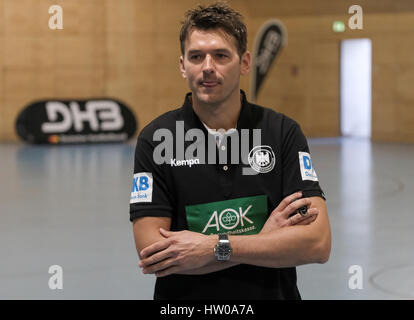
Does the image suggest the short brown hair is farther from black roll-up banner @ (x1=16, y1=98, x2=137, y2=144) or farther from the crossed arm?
black roll-up banner @ (x1=16, y1=98, x2=137, y2=144)

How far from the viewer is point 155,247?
7.96 feet

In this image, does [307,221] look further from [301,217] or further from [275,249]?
[275,249]

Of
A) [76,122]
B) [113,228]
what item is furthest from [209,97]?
[76,122]

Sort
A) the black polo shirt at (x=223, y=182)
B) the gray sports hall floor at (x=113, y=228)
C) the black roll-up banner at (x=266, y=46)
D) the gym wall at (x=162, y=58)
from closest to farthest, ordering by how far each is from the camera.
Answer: the black polo shirt at (x=223, y=182)
the gray sports hall floor at (x=113, y=228)
the gym wall at (x=162, y=58)
the black roll-up banner at (x=266, y=46)

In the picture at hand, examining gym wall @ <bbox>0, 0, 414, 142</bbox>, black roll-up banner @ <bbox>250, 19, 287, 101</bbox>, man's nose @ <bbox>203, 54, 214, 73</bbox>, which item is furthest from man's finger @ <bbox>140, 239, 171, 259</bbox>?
gym wall @ <bbox>0, 0, 414, 142</bbox>

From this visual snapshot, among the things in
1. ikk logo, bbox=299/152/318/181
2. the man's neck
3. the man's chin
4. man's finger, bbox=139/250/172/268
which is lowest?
man's finger, bbox=139/250/172/268

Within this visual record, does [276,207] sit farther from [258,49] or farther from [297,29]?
[297,29]

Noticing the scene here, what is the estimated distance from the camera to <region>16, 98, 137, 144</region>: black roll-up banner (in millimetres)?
17578

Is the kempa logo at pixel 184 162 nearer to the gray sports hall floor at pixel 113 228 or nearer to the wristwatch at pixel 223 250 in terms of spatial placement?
the wristwatch at pixel 223 250

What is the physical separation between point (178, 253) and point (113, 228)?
5750 mm

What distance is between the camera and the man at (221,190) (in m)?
2.43

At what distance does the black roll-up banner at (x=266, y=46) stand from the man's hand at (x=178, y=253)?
53.4ft

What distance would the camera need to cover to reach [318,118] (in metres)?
19.8

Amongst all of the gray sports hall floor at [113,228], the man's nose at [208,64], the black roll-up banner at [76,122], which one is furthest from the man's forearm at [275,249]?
the black roll-up banner at [76,122]
